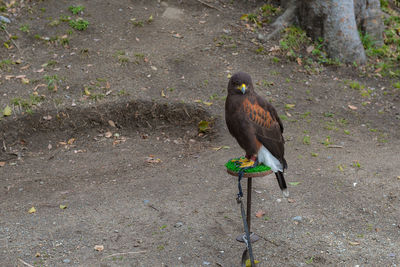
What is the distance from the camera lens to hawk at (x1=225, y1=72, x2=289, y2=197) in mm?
3342

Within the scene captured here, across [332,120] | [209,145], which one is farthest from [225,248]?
[332,120]

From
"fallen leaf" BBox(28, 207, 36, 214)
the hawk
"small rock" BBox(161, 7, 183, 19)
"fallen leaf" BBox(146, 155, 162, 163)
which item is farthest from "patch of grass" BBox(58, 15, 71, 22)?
the hawk

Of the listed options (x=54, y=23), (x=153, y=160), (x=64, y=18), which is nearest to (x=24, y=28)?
(x=54, y=23)

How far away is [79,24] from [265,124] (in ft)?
18.1

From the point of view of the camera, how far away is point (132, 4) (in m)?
8.68

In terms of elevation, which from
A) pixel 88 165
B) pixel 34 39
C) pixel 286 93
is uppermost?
pixel 34 39

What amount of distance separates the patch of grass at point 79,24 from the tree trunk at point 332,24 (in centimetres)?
341

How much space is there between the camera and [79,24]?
7.86 metres

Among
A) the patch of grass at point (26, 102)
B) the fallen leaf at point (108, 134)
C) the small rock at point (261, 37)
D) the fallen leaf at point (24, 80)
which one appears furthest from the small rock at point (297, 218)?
the fallen leaf at point (24, 80)

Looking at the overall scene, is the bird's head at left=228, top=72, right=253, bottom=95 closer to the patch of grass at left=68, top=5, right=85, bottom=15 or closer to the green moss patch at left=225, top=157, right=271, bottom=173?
A: the green moss patch at left=225, top=157, right=271, bottom=173

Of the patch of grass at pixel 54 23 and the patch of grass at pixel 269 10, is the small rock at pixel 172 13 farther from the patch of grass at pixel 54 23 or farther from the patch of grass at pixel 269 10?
the patch of grass at pixel 54 23

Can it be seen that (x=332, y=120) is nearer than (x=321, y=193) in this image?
No

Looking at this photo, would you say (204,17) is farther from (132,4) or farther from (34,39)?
(34,39)

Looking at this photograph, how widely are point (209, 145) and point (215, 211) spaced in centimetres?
151
